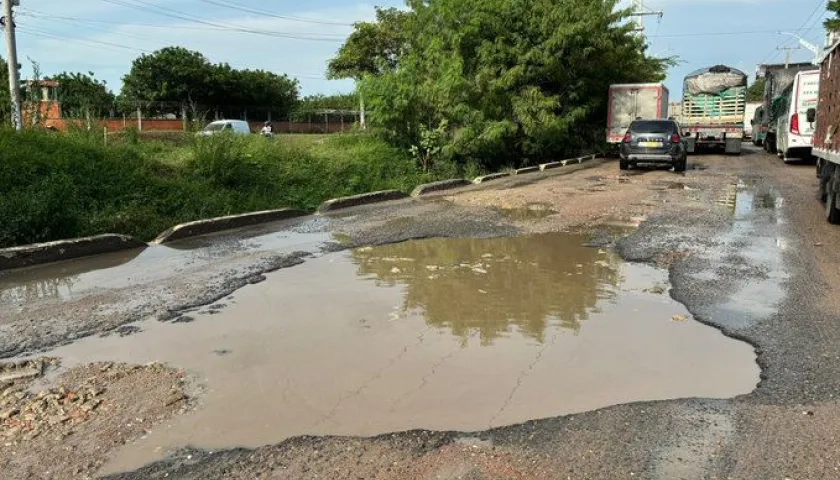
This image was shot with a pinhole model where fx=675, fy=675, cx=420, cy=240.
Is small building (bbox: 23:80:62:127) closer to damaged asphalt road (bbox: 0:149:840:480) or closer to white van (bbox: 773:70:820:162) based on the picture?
damaged asphalt road (bbox: 0:149:840:480)

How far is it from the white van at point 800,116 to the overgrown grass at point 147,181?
42.3 ft

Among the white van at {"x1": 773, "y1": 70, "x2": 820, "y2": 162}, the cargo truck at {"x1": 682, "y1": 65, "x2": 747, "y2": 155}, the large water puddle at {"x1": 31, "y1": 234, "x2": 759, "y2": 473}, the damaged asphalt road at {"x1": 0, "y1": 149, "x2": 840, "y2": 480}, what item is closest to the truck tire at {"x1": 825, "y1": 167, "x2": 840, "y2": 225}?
the damaged asphalt road at {"x1": 0, "y1": 149, "x2": 840, "y2": 480}

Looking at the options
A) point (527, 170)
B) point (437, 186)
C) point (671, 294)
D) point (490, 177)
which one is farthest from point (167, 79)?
point (671, 294)

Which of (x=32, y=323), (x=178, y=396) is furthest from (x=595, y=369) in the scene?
(x=32, y=323)

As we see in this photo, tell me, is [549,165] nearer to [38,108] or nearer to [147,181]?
[147,181]

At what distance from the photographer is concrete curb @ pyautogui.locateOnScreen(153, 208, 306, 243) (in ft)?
31.9

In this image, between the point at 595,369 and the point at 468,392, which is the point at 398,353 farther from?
the point at 595,369

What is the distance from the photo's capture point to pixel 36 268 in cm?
784

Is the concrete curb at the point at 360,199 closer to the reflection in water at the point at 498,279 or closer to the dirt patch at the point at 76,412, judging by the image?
the reflection in water at the point at 498,279

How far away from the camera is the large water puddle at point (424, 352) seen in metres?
4.00

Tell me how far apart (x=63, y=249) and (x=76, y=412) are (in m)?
4.95

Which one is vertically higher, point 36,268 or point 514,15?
point 514,15

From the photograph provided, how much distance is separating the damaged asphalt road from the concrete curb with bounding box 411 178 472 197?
89.5 inches

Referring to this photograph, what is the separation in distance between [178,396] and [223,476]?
115 centimetres
